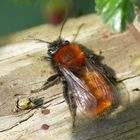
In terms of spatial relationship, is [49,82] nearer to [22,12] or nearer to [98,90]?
[98,90]

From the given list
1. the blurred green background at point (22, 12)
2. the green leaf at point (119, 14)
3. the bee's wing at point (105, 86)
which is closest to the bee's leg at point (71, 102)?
the bee's wing at point (105, 86)

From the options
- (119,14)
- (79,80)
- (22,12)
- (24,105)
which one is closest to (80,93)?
(79,80)

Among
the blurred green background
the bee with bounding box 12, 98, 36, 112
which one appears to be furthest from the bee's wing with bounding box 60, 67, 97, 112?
the blurred green background

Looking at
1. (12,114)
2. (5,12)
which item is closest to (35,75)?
(12,114)

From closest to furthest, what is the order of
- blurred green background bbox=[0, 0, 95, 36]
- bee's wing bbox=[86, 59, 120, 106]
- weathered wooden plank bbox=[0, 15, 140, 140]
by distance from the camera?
weathered wooden plank bbox=[0, 15, 140, 140]
bee's wing bbox=[86, 59, 120, 106]
blurred green background bbox=[0, 0, 95, 36]

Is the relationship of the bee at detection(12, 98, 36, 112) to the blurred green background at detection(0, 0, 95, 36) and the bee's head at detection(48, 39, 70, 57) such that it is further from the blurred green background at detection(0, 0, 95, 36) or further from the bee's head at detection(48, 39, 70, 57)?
the blurred green background at detection(0, 0, 95, 36)

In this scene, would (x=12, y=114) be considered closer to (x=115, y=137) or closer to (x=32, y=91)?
(x=32, y=91)
